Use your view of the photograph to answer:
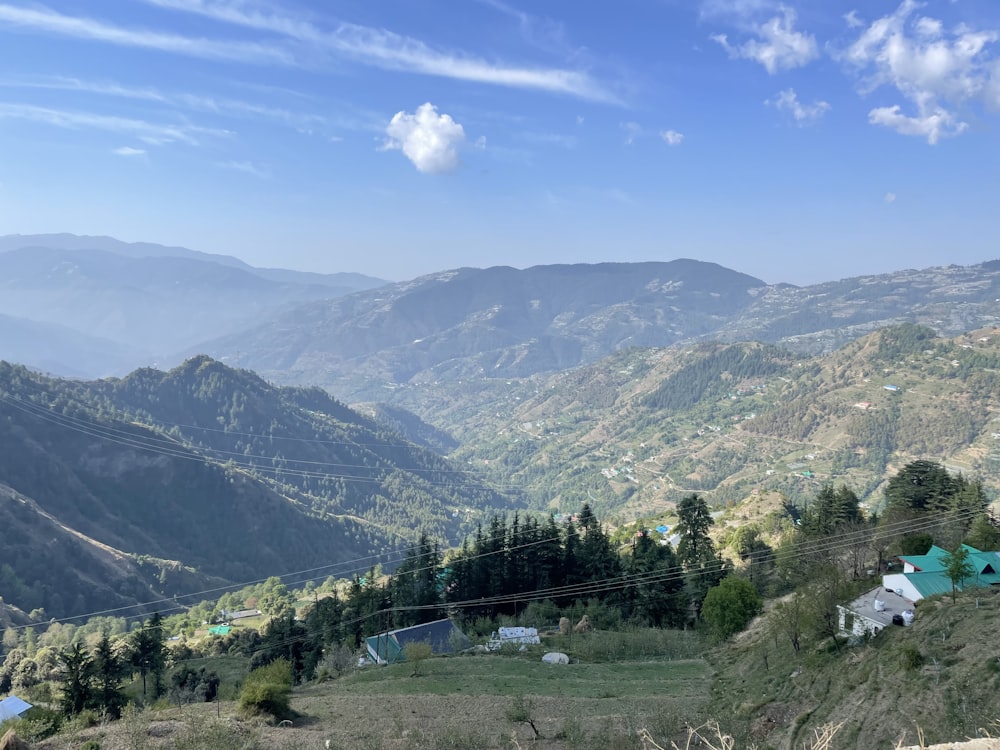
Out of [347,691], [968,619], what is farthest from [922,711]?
[347,691]

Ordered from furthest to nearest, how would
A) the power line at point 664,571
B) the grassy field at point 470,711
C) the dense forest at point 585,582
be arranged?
the power line at point 664,571 → the dense forest at point 585,582 → the grassy field at point 470,711

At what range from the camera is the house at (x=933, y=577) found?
36.2m

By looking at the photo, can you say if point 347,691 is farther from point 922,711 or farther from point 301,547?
point 301,547

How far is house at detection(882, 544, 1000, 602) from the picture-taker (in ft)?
119

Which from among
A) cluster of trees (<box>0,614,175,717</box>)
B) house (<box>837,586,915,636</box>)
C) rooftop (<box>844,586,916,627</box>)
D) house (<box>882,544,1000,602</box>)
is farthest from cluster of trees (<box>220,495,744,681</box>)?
house (<box>837,586,915,636</box>)

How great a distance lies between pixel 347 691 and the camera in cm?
3678

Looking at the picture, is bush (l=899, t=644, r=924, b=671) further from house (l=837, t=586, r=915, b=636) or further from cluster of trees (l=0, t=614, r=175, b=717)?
cluster of trees (l=0, t=614, r=175, b=717)

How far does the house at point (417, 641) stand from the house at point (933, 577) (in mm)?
32531

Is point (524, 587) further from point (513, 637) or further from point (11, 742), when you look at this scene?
point (11, 742)

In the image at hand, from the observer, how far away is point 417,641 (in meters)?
50.9

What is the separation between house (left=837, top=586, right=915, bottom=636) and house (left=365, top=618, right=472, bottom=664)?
97.3ft

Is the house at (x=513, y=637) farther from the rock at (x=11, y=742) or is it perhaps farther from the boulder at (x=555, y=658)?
the rock at (x=11, y=742)

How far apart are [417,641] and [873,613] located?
33398mm

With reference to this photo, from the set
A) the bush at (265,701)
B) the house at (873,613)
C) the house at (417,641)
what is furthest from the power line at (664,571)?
the bush at (265,701)
